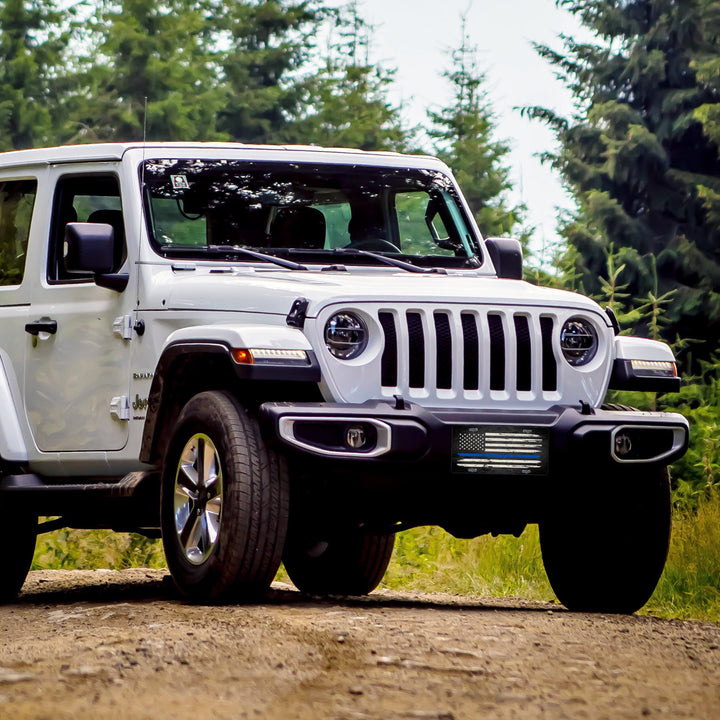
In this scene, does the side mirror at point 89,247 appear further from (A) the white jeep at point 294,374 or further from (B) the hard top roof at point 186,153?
(B) the hard top roof at point 186,153

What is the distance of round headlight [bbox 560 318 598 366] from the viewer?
22.4 feet

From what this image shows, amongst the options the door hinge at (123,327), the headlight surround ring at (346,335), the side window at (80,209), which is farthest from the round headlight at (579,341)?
the side window at (80,209)

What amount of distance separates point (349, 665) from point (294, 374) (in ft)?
5.03

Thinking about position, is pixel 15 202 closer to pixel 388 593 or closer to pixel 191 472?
pixel 191 472

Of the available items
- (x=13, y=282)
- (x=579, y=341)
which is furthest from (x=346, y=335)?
(x=13, y=282)

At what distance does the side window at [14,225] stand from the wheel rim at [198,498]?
1.92 m

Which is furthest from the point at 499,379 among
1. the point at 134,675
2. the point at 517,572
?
the point at 517,572

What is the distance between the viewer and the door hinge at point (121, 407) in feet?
23.9

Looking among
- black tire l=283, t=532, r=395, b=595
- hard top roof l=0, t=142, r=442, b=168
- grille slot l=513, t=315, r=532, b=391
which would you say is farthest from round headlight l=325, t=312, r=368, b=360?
black tire l=283, t=532, r=395, b=595

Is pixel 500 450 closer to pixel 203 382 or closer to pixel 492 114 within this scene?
pixel 203 382

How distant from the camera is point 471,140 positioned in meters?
30.5

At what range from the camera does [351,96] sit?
108 feet

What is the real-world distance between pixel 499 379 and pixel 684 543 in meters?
3.32

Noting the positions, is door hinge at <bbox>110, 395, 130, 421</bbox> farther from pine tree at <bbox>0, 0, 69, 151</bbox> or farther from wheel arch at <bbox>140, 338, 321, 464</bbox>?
pine tree at <bbox>0, 0, 69, 151</bbox>
